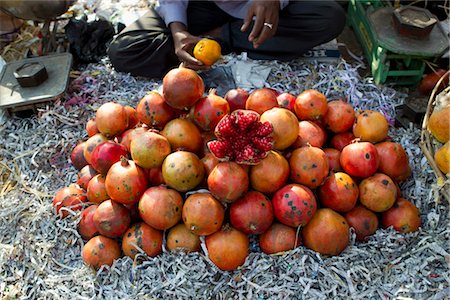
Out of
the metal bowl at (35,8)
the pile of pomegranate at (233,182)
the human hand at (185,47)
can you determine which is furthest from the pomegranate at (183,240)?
the metal bowl at (35,8)

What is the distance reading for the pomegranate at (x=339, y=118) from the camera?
2.08m

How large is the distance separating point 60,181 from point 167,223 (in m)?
0.96

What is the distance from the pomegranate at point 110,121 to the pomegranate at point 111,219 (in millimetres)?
371

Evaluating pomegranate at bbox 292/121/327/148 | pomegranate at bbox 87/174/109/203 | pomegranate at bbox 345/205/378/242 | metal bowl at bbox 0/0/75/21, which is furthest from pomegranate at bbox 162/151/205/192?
metal bowl at bbox 0/0/75/21

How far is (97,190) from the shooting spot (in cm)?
195

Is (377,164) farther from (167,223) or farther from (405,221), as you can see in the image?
(167,223)

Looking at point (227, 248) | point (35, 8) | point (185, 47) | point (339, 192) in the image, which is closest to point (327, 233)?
point (339, 192)

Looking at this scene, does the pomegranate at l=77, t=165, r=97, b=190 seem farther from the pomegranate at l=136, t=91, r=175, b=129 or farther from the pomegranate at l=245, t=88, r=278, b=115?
the pomegranate at l=245, t=88, r=278, b=115

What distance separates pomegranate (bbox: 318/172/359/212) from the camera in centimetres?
182

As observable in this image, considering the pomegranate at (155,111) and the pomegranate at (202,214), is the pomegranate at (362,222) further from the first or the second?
the pomegranate at (155,111)

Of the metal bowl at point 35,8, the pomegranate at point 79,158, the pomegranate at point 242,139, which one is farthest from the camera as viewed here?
the metal bowl at point 35,8

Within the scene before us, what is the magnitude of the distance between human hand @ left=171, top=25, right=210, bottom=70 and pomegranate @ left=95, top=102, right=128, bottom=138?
721 millimetres

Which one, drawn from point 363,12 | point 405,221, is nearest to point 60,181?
point 405,221

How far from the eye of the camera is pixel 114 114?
2078 mm
